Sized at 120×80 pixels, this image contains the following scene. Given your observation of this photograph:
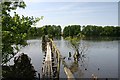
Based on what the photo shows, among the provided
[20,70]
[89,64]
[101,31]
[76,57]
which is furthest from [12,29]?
[101,31]

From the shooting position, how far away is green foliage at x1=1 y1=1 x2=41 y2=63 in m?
8.54

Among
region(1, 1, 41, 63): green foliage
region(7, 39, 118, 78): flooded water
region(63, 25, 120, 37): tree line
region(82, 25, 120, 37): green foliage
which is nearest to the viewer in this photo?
region(1, 1, 41, 63): green foliage

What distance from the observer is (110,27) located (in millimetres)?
126812

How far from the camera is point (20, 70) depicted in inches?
404

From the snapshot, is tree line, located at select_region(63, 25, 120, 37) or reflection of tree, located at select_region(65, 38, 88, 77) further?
tree line, located at select_region(63, 25, 120, 37)

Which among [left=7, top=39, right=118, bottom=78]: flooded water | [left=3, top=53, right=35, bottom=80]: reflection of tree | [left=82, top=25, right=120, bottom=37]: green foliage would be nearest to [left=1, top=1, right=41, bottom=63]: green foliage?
[left=3, top=53, right=35, bottom=80]: reflection of tree

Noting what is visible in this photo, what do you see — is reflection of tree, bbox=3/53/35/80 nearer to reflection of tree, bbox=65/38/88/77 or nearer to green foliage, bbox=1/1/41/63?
green foliage, bbox=1/1/41/63

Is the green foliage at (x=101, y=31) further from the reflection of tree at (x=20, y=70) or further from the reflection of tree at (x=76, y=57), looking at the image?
the reflection of tree at (x=20, y=70)

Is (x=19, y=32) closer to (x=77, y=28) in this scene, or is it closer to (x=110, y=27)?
(x=77, y=28)

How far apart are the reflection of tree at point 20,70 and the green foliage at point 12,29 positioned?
86cm

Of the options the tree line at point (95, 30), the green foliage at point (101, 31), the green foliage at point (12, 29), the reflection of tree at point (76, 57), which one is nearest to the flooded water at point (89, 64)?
the reflection of tree at point (76, 57)

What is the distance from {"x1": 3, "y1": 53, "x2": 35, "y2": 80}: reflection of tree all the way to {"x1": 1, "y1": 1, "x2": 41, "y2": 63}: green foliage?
86cm

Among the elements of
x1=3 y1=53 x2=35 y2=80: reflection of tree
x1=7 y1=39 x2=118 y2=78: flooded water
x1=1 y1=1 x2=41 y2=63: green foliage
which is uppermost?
x1=1 y1=1 x2=41 y2=63: green foliage

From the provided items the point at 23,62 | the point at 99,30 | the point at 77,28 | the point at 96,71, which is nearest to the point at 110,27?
the point at 99,30
